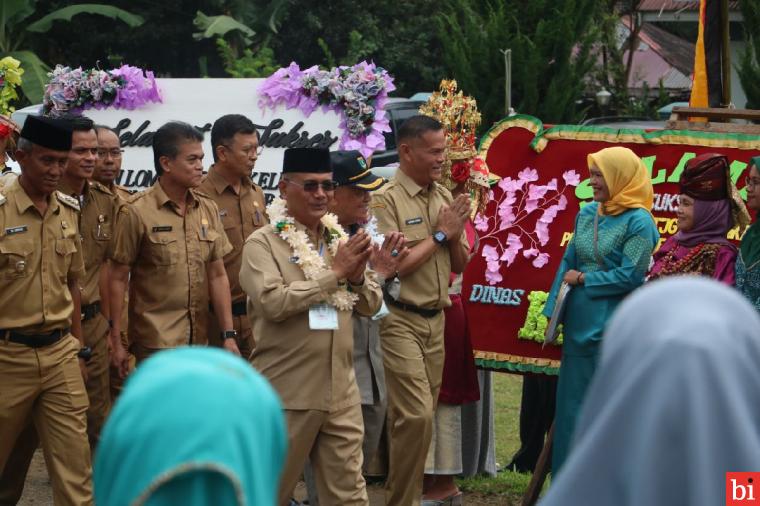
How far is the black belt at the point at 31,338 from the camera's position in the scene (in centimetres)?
632

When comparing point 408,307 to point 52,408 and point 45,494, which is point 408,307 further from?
point 45,494

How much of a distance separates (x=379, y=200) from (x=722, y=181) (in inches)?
77.5

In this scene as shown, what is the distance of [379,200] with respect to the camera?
7496 millimetres

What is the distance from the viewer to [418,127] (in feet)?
24.7

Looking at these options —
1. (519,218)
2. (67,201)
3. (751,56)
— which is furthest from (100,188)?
(751,56)

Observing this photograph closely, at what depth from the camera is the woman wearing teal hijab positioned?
670 centimetres

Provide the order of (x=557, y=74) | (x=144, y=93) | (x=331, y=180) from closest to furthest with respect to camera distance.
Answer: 1. (x=331, y=180)
2. (x=144, y=93)
3. (x=557, y=74)

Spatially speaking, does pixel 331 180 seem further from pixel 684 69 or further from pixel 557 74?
pixel 684 69

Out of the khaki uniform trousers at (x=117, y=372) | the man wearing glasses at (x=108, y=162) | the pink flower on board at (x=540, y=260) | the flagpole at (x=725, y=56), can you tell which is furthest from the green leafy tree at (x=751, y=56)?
the khaki uniform trousers at (x=117, y=372)

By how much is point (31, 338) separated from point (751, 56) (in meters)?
Answer: 17.8

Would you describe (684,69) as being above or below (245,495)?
above

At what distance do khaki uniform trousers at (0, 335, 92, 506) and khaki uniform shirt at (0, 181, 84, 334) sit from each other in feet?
0.47

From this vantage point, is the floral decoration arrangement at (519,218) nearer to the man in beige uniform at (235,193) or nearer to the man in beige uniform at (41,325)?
the man in beige uniform at (235,193)

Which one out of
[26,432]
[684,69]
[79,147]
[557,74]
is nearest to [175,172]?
[79,147]
